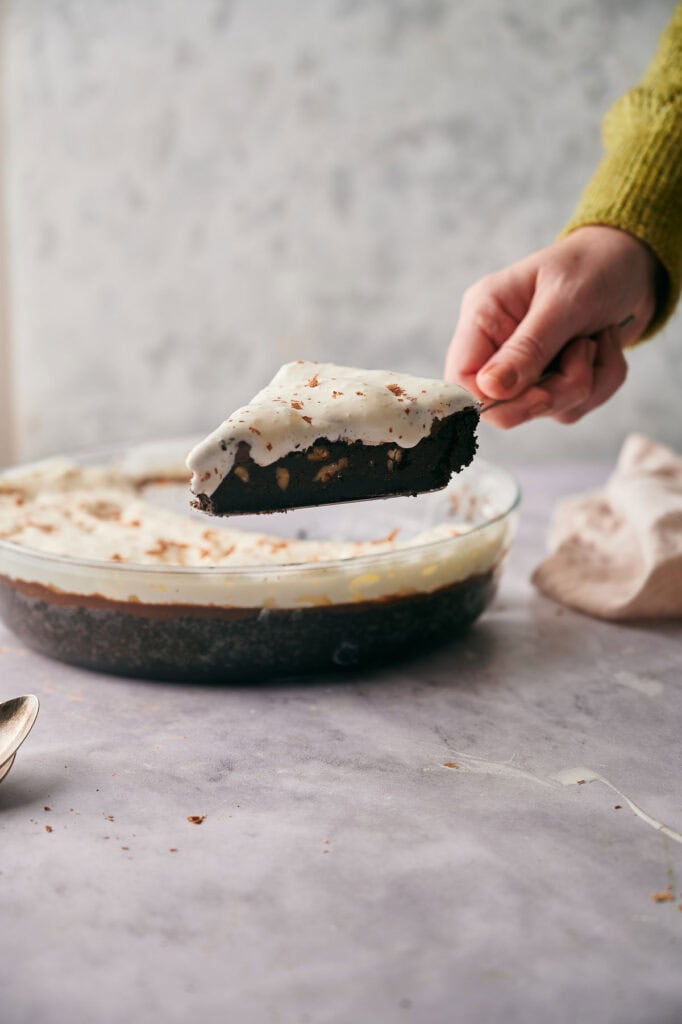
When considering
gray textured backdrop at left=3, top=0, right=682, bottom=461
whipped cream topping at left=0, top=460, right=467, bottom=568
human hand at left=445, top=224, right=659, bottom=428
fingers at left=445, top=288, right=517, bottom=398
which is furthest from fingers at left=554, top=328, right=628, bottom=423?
gray textured backdrop at left=3, top=0, right=682, bottom=461

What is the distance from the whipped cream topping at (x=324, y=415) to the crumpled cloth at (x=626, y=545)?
42 cm

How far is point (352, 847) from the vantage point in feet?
3.04

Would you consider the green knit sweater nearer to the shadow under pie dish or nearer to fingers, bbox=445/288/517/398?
fingers, bbox=445/288/517/398

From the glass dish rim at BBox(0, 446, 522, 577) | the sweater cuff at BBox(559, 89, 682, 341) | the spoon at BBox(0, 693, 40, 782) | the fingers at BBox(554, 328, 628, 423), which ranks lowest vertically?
the spoon at BBox(0, 693, 40, 782)

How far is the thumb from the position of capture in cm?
132

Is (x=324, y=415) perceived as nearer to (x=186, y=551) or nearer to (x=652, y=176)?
(x=186, y=551)

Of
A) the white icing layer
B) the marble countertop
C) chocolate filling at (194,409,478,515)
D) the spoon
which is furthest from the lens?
the white icing layer

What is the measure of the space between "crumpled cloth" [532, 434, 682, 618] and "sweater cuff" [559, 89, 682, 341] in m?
0.25

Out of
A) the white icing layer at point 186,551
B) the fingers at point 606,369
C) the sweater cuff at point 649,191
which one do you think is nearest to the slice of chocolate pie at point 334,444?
the white icing layer at point 186,551

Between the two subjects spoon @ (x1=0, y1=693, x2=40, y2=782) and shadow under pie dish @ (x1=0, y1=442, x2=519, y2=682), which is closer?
spoon @ (x1=0, y1=693, x2=40, y2=782)

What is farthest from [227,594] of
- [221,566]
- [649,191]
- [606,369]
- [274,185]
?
[274,185]

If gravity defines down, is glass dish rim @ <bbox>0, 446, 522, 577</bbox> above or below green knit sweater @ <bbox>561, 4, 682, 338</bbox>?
below

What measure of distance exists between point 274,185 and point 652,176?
1.44m

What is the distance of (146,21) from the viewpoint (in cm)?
265
